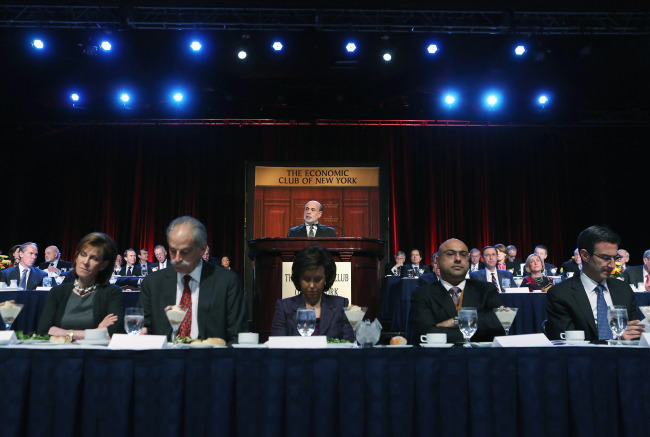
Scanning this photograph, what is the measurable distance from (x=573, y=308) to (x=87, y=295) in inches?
98.0

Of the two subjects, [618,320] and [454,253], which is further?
[454,253]

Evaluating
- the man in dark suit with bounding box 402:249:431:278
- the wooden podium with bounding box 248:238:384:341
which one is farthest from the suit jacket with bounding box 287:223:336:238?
the man in dark suit with bounding box 402:249:431:278

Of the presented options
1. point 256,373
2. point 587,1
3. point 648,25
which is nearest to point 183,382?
point 256,373

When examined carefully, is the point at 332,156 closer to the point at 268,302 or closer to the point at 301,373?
the point at 268,302

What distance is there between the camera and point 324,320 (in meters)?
3.04

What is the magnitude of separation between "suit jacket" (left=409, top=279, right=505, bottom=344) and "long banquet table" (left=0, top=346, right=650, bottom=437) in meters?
0.99

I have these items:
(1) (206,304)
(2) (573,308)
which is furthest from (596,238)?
(1) (206,304)

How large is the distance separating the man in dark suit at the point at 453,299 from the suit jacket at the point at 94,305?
4.98 ft

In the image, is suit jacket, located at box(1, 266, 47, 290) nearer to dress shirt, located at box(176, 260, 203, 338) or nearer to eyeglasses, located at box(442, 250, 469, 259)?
Answer: dress shirt, located at box(176, 260, 203, 338)

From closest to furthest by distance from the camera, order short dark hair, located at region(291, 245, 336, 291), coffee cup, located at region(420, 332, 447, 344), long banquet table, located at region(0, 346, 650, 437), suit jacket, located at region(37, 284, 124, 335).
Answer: long banquet table, located at region(0, 346, 650, 437) < coffee cup, located at region(420, 332, 447, 344) < suit jacket, located at region(37, 284, 124, 335) < short dark hair, located at region(291, 245, 336, 291)

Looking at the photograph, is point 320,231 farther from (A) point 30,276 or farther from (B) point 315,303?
(A) point 30,276

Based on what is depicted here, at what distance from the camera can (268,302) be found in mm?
5105

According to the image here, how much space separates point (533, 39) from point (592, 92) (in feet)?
7.95

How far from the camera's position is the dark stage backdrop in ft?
41.1
